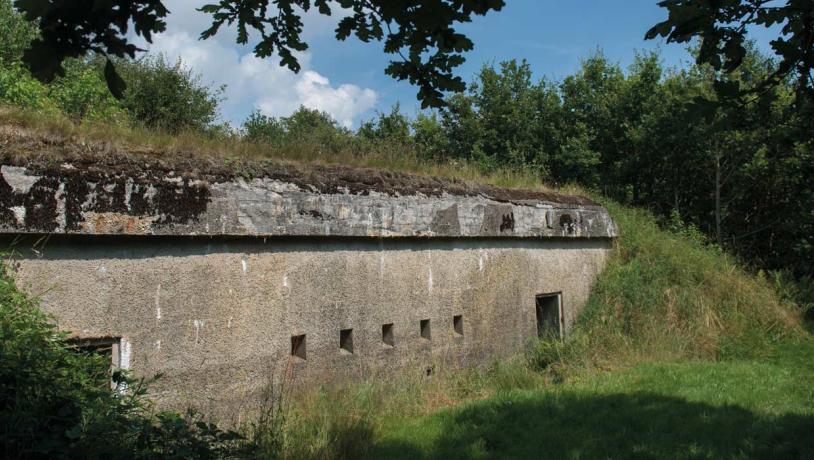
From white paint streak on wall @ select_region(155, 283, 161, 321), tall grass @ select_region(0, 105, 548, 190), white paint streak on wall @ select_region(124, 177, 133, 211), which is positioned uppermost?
tall grass @ select_region(0, 105, 548, 190)

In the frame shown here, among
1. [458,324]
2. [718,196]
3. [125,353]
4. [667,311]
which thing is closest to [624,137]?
[718,196]

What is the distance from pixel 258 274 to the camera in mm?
5109

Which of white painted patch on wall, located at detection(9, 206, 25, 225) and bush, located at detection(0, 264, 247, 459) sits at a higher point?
white painted patch on wall, located at detection(9, 206, 25, 225)

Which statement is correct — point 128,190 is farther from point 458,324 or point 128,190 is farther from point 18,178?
point 458,324

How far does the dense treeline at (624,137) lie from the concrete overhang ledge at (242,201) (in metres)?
4.76

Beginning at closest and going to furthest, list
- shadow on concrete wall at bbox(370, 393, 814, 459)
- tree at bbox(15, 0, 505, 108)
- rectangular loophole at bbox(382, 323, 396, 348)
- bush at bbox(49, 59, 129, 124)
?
tree at bbox(15, 0, 505, 108)
shadow on concrete wall at bbox(370, 393, 814, 459)
rectangular loophole at bbox(382, 323, 396, 348)
bush at bbox(49, 59, 129, 124)

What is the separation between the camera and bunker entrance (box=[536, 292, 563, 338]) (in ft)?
28.6

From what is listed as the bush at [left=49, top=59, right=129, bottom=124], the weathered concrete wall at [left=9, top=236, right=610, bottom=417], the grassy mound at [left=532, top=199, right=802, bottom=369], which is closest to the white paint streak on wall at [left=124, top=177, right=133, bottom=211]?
the weathered concrete wall at [left=9, top=236, right=610, bottom=417]

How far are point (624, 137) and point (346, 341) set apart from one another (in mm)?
12444

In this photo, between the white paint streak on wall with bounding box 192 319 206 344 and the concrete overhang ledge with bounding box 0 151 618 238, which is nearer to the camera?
the concrete overhang ledge with bounding box 0 151 618 238

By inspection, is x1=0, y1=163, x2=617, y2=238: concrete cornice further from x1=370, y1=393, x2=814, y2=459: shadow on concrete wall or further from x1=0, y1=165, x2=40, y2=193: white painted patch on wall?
x1=370, y1=393, x2=814, y2=459: shadow on concrete wall

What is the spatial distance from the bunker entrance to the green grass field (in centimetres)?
175

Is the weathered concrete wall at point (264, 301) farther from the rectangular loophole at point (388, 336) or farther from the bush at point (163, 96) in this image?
the bush at point (163, 96)

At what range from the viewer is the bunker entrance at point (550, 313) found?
872 centimetres
